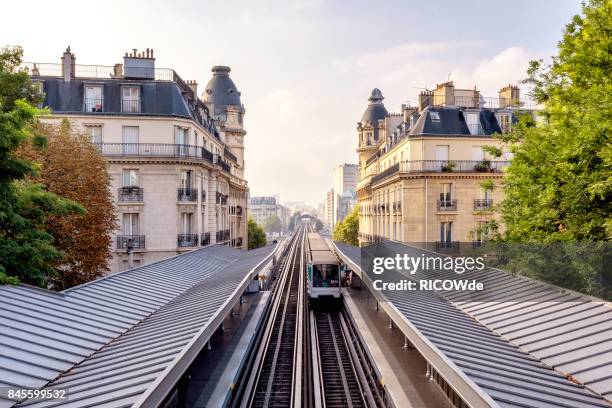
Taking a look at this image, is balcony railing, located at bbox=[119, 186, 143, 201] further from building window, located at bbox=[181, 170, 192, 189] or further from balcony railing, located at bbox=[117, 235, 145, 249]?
building window, located at bbox=[181, 170, 192, 189]

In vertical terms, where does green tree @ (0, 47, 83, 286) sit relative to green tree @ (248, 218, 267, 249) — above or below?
above

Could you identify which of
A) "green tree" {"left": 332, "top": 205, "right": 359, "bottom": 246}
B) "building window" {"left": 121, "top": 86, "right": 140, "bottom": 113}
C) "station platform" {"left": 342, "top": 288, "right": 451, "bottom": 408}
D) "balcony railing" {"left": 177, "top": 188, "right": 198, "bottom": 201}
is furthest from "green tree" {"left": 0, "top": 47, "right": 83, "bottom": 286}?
"green tree" {"left": 332, "top": 205, "right": 359, "bottom": 246}

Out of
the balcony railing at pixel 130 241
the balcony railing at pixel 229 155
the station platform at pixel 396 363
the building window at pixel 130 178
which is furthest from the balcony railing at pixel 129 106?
the station platform at pixel 396 363

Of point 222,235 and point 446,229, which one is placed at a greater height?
point 446,229

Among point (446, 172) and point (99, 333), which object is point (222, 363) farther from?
point (446, 172)

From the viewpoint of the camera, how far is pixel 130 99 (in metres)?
31.8

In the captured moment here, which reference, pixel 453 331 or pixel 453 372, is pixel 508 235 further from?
pixel 453 372

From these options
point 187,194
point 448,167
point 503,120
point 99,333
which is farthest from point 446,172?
point 99,333

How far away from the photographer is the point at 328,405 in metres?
13.5

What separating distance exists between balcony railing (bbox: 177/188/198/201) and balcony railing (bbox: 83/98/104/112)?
784cm

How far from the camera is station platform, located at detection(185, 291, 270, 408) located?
37.3ft

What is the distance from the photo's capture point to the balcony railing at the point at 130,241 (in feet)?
102

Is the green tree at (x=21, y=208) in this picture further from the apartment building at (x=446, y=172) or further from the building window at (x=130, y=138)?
the apartment building at (x=446, y=172)

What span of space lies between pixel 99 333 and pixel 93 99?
26.0 m
